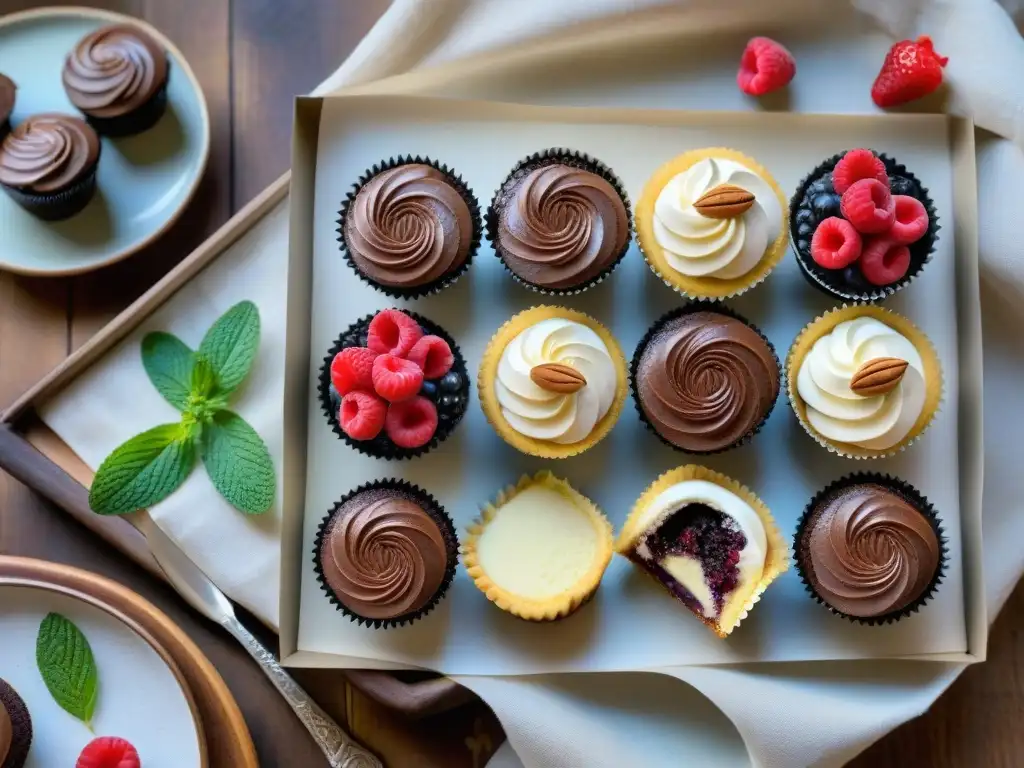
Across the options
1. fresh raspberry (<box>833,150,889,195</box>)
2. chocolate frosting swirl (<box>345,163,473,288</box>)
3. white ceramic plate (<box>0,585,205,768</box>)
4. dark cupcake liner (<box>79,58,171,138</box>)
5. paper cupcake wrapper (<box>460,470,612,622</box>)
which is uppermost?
dark cupcake liner (<box>79,58,171,138</box>)

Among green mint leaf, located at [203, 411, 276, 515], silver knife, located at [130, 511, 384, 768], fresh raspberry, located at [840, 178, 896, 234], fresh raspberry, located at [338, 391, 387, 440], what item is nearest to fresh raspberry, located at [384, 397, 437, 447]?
fresh raspberry, located at [338, 391, 387, 440]

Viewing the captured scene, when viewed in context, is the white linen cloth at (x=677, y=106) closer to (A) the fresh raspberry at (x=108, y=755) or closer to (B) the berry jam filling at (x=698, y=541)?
(B) the berry jam filling at (x=698, y=541)

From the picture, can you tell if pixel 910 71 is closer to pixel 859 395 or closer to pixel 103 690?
pixel 859 395

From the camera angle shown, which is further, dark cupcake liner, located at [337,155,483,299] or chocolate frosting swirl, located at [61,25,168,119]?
chocolate frosting swirl, located at [61,25,168,119]

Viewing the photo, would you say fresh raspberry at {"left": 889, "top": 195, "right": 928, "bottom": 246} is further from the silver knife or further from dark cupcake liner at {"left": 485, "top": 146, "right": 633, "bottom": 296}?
the silver knife

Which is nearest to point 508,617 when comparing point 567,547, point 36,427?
point 567,547

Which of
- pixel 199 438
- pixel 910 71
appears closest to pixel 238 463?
pixel 199 438

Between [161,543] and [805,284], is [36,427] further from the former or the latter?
[805,284]

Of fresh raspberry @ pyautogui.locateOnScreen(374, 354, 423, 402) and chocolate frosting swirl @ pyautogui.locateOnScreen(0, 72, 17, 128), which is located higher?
chocolate frosting swirl @ pyautogui.locateOnScreen(0, 72, 17, 128)
